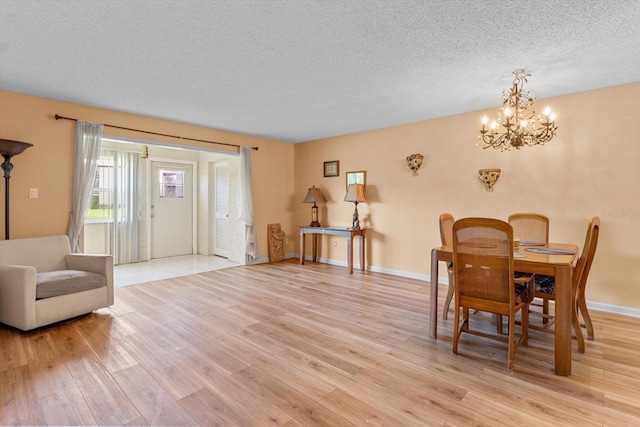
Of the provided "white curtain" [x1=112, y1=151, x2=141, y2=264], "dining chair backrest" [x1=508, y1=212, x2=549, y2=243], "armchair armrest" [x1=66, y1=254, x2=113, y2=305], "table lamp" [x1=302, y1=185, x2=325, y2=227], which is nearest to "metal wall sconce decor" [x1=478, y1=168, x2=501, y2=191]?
"dining chair backrest" [x1=508, y1=212, x2=549, y2=243]

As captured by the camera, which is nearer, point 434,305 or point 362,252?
point 434,305

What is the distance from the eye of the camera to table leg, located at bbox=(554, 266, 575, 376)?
2131mm

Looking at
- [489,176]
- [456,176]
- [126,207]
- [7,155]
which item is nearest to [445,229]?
[489,176]

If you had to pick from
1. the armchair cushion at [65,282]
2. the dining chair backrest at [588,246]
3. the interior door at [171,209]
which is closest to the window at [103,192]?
the interior door at [171,209]

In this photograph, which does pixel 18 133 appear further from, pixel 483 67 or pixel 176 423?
pixel 483 67

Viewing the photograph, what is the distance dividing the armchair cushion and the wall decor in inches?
166

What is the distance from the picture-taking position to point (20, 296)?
275cm

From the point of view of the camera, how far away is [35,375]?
2119mm

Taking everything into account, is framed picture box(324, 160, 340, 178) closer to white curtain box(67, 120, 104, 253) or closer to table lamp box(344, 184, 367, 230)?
table lamp box(344, 184, 367, 230)

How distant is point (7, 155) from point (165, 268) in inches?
112

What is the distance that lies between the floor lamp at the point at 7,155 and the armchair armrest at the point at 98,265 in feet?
2.58

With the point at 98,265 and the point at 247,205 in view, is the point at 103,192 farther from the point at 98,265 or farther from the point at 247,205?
the point at 98,265

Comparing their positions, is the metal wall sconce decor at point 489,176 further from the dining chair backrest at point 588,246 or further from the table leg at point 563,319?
the table leg at point 563,319

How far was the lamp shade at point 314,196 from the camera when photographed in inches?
231
